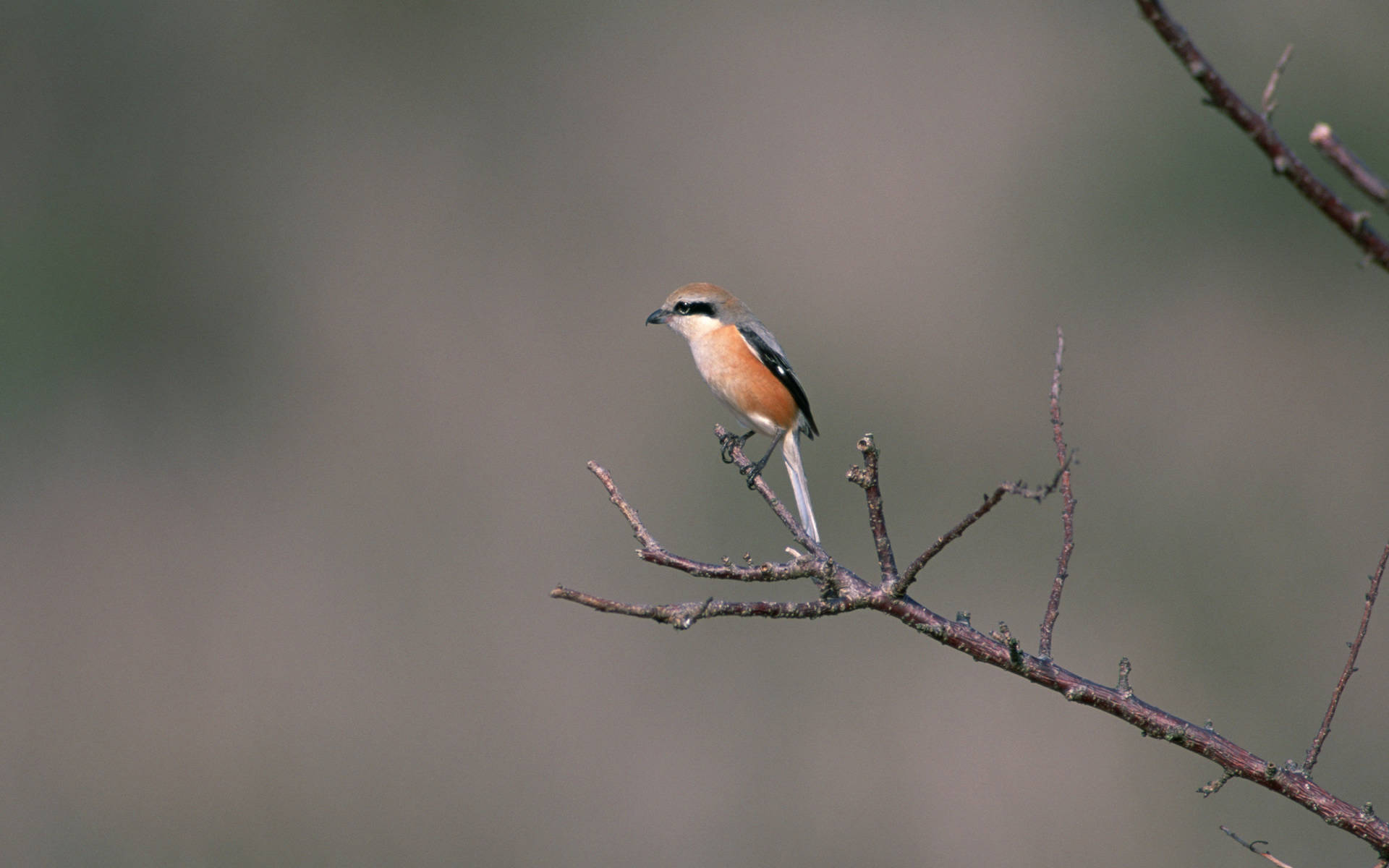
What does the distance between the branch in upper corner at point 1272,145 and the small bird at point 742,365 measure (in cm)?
205

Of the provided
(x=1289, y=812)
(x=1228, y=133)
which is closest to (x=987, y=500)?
(x=1289, y=812)

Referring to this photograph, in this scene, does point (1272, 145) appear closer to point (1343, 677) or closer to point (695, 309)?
point (1343, 677)

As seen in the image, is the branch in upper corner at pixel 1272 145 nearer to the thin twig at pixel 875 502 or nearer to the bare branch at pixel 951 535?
the bare branch at pixel 951 535

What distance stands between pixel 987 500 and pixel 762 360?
6.08 feet

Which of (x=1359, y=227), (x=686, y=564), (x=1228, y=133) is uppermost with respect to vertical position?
(x=1228, y=133)

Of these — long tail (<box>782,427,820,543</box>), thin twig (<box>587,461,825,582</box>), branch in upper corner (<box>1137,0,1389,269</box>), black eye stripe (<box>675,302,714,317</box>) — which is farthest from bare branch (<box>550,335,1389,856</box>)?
black eye stripe (<box>675,302,714,317</box>)

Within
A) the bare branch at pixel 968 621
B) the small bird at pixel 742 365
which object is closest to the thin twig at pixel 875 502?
the bare branch at pixel 968 621

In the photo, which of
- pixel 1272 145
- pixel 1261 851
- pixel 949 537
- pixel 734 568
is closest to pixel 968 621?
pixel 949 537

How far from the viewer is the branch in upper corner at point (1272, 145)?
778 mm

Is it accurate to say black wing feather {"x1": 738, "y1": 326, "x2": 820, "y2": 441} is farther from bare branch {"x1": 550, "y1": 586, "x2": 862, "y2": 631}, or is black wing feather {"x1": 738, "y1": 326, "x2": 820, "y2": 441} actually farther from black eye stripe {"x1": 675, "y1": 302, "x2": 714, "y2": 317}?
bare branch {"x1": 550, "y1": 586, "x2": 862, "y2": 631}

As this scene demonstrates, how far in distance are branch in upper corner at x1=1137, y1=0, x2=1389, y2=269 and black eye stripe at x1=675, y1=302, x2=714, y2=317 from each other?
215cm

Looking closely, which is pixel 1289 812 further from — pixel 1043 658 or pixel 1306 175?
pixel 1306 175

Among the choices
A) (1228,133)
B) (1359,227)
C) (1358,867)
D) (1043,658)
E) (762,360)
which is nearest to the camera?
(1359,227)

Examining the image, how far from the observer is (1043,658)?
1.20 m
